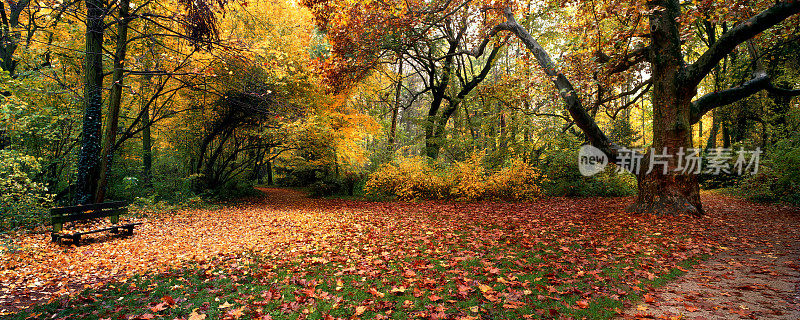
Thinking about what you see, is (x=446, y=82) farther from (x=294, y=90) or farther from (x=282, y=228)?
(x=282, y=228)

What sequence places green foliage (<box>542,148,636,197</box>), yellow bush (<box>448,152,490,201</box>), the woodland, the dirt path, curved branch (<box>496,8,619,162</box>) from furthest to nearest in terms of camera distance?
green foliage (<box>542,148,636,197</box>)
yellow bush (<box>448,152,490,201</box>)
curved branch (<box>496,8,619,162</box>)
the woodland
the dirt path

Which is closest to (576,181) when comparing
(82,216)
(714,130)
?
(714,130)

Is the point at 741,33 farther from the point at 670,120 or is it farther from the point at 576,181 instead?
the point at 576,181

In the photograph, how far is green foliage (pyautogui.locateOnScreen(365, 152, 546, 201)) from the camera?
39.5ft

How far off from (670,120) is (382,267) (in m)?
8.07

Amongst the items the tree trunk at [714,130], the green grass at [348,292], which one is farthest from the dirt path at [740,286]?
the tree trunk at [714,130]

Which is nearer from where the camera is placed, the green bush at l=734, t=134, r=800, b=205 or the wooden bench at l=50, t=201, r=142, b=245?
the wooden bench at l=50, t=201, r=142, b=245

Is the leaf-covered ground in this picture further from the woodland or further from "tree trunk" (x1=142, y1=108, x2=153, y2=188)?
"tree trunk" (x1=142, y1=108, x2=153, y2=188)

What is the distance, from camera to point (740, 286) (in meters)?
3.87

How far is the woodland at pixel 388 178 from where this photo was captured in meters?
3.83

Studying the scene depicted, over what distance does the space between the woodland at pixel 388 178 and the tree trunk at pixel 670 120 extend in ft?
0.15

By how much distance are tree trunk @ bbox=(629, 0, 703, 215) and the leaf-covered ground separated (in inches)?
26.9

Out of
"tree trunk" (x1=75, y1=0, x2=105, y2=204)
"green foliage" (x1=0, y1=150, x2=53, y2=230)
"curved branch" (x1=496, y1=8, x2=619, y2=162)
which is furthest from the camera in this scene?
"curved branch" (x1=496, y1=8, x2=619, y2=162)

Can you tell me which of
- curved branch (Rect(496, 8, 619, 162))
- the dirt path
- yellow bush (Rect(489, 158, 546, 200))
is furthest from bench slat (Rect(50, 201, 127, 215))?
curved branch (Rect(496, 8, 619, 162))
